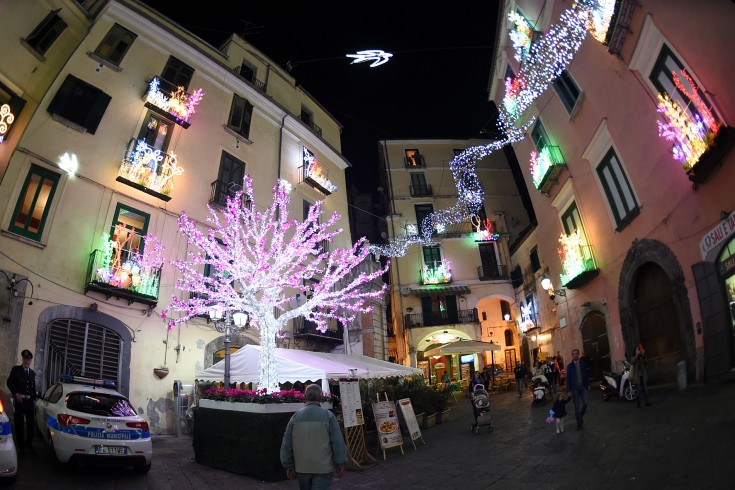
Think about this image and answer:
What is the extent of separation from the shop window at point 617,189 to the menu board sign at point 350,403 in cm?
1003

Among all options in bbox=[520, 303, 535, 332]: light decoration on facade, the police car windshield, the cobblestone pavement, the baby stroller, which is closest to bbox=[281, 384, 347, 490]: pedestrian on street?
the cobblestone pavement

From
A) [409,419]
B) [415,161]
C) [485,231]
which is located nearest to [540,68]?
[409,419]

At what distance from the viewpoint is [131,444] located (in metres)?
6.61

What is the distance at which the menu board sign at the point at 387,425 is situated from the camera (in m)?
9.16

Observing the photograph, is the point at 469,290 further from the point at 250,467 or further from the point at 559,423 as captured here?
the point at 250,467

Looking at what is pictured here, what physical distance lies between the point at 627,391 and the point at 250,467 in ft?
32.0

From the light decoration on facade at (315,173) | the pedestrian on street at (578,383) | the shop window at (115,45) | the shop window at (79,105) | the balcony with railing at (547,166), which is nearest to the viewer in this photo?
the pedestrian on street at (578,383)

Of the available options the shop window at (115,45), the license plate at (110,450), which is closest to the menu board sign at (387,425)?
the license plate at (110,450)

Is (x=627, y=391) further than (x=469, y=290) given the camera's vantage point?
No

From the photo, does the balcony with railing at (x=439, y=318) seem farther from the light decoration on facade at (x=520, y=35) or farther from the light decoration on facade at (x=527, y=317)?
the light decoration on facade at (x=520, y=35)

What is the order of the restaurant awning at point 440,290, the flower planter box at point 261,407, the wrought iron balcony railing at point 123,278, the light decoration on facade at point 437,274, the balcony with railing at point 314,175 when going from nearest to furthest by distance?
the flower planter box at point 261,407 → the wrought iron balcony railing at point 123,278 → the balcony with railing at point 314,175 → the restaurant awning at point 440,290 → the light decoration on facade at point 437,274

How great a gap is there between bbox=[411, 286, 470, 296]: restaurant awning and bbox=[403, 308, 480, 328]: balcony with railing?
138 centimetres

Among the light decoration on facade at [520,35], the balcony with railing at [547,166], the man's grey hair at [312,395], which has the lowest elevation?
the man's grey hair at [312,395]

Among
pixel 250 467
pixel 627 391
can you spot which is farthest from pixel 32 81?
pixel 627 391
